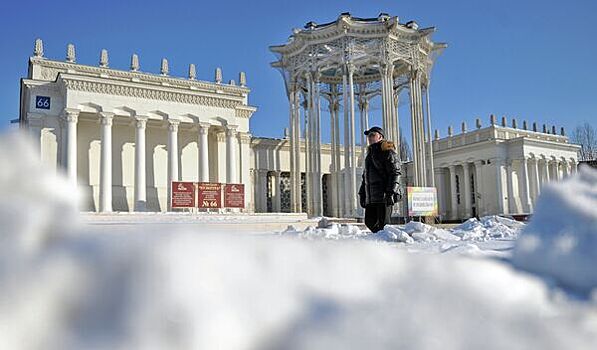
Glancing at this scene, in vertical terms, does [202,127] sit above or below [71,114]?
below

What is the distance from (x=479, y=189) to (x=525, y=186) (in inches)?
122

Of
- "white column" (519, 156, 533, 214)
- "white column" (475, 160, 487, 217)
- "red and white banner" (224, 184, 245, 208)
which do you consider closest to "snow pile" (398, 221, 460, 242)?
"red and white banner" (224, 184, 245, 208)

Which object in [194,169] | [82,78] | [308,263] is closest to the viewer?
[308,263]

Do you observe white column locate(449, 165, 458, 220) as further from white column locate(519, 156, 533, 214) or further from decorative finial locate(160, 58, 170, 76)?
decorative finial locate(160, 58, 170, 76)

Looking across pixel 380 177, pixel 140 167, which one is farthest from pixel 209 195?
pixel 380 177

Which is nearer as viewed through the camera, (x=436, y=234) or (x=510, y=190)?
(x=436, y=234)

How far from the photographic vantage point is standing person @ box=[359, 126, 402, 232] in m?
5.61

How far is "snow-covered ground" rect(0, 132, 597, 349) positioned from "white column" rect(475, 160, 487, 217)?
1407 inches

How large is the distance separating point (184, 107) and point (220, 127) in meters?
2.31

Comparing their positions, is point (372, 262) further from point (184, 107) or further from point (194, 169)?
point (194, 169)

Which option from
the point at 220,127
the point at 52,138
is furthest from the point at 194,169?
the point at 52,138

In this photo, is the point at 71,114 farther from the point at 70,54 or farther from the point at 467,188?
the point at 467,188

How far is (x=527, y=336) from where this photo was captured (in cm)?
89

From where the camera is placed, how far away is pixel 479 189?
34.7m
